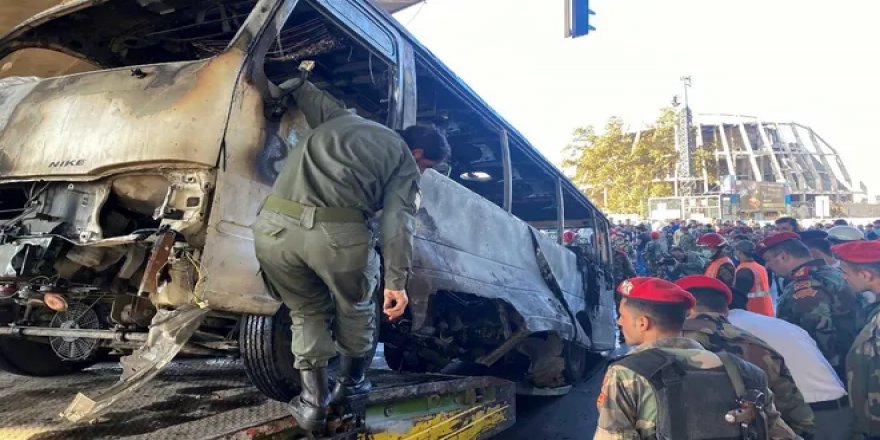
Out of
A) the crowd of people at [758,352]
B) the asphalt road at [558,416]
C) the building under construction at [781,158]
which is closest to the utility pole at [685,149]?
the building under construction at [781,158]

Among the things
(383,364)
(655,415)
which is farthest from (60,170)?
(383,364)

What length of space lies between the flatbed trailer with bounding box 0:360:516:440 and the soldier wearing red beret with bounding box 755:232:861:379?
6.49 feet

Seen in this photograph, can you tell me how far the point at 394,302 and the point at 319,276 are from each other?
311 millimetres

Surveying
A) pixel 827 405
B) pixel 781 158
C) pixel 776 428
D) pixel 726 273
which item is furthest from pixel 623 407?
pixel 781 158

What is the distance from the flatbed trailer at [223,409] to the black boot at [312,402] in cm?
11

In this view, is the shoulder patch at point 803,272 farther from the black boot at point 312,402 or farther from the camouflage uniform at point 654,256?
the camouflage uniform at point 654,256

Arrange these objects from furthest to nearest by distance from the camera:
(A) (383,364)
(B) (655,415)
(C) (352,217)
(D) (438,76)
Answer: (A) (383,364) → (D) (438,76) → (C) (352,217) → (B) (655,415)

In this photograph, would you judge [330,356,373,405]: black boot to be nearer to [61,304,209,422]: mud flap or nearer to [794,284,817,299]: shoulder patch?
[61,304,209,422]: mud flap

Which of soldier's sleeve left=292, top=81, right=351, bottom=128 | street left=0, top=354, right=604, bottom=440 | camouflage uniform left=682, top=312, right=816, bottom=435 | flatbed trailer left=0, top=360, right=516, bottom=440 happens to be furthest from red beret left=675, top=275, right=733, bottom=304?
street left=0, top=354, right=604, bottom=440

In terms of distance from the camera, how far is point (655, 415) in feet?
5.98

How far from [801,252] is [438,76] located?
2.54m

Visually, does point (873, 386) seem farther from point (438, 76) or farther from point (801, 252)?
point (438, 76)

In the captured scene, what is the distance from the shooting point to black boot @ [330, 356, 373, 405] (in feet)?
8.51

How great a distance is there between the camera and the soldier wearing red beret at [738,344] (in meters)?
2.21
